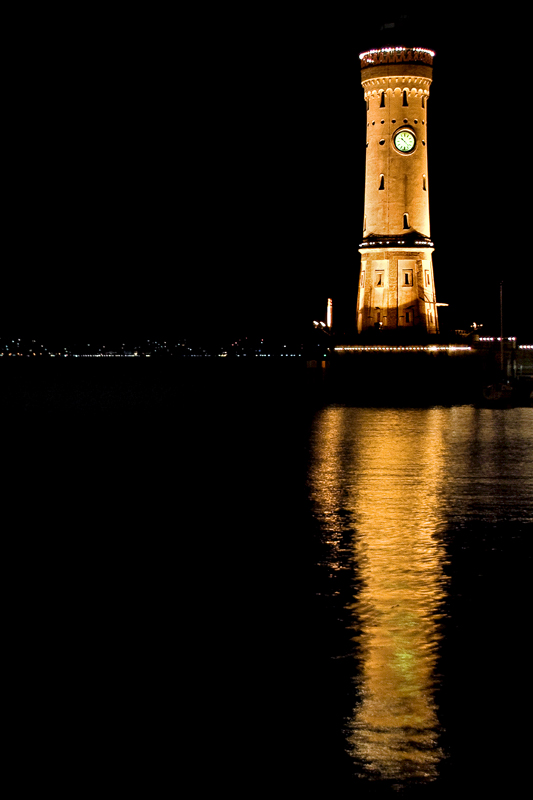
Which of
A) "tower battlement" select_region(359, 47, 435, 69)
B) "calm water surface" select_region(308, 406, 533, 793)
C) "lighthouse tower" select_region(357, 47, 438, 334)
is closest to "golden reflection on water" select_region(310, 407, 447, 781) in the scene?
"calm water surface" select_region(308, 406, 533, 793)

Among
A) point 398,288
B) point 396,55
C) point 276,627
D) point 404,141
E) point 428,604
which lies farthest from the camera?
point 404,141

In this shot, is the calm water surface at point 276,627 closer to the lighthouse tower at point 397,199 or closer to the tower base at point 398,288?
the tower base at point 398,288

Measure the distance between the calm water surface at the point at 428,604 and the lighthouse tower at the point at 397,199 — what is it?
5883cm

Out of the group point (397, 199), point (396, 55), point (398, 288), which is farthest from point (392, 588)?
point (396, 55)

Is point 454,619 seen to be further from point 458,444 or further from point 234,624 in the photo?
point 458,444

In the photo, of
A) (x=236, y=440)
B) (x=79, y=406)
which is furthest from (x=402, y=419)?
(x=79, y=406)

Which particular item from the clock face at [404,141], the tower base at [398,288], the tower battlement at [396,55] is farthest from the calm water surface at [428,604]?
the tower battlement at [396,55]

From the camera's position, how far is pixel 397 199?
87125 millimetres

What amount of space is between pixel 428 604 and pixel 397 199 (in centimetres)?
7683

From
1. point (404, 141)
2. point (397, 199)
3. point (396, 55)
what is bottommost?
point (397, 199)

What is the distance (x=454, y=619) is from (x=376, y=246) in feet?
249

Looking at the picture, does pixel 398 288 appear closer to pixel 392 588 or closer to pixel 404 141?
pixel 404 141

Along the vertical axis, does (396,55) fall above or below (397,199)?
above

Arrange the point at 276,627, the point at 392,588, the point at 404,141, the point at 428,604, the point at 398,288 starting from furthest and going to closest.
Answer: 1. the point at 404,141
2. the point at 398,288
3. the point at 392,588
4. the point at 428,604
5. the point at 276,627
